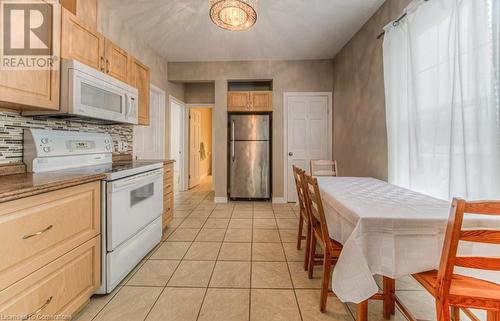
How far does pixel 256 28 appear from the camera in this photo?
3.15 metres

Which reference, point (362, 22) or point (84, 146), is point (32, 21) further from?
point (362, 22)

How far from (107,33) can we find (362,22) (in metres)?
3.12

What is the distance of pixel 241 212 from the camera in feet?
12.6

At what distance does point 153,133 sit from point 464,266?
3.99m

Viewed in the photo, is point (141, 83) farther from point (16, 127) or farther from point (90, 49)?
point (16, 127)

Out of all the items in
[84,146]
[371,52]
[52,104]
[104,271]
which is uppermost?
[371,52]

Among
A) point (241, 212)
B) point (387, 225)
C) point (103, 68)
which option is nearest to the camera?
point (387, 225)

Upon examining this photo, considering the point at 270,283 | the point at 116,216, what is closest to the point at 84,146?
the point at 116,216

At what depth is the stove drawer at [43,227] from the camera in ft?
3.31

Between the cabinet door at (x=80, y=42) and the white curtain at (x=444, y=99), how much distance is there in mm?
2730

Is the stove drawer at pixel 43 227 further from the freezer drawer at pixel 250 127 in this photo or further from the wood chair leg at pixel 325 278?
the freezer drawer at pixel 250 127

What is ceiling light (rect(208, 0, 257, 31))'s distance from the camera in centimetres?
205

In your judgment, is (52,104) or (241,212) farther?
(241,212)

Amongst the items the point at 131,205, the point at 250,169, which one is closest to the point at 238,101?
the point at 250,169
